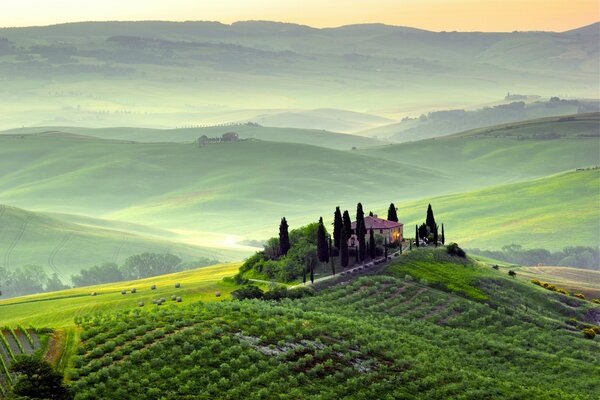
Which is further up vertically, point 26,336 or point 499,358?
point 26,336

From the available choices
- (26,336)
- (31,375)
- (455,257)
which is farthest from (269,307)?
(455,257)

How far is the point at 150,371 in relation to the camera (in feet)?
285

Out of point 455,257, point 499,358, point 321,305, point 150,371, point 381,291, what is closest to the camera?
point 150,371

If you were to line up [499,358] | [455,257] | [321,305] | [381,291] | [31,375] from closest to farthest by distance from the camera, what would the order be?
[31,375]
[499,358]
[321,305]
[381,291]
[455,257]

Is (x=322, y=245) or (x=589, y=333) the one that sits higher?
(x=322, y=245)

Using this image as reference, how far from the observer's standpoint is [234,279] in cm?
14688

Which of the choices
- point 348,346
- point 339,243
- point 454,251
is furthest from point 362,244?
point 348,346

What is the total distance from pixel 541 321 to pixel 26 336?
7035 cm

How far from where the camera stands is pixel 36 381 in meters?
78.2

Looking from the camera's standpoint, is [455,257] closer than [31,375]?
No

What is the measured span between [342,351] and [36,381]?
33325 millimetres

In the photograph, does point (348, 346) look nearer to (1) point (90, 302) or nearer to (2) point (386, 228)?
(1) point (90, 302)

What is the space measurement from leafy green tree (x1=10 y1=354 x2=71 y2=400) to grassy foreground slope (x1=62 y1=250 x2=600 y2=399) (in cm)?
192

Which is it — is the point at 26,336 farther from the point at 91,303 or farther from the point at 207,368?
the point at 91,303
